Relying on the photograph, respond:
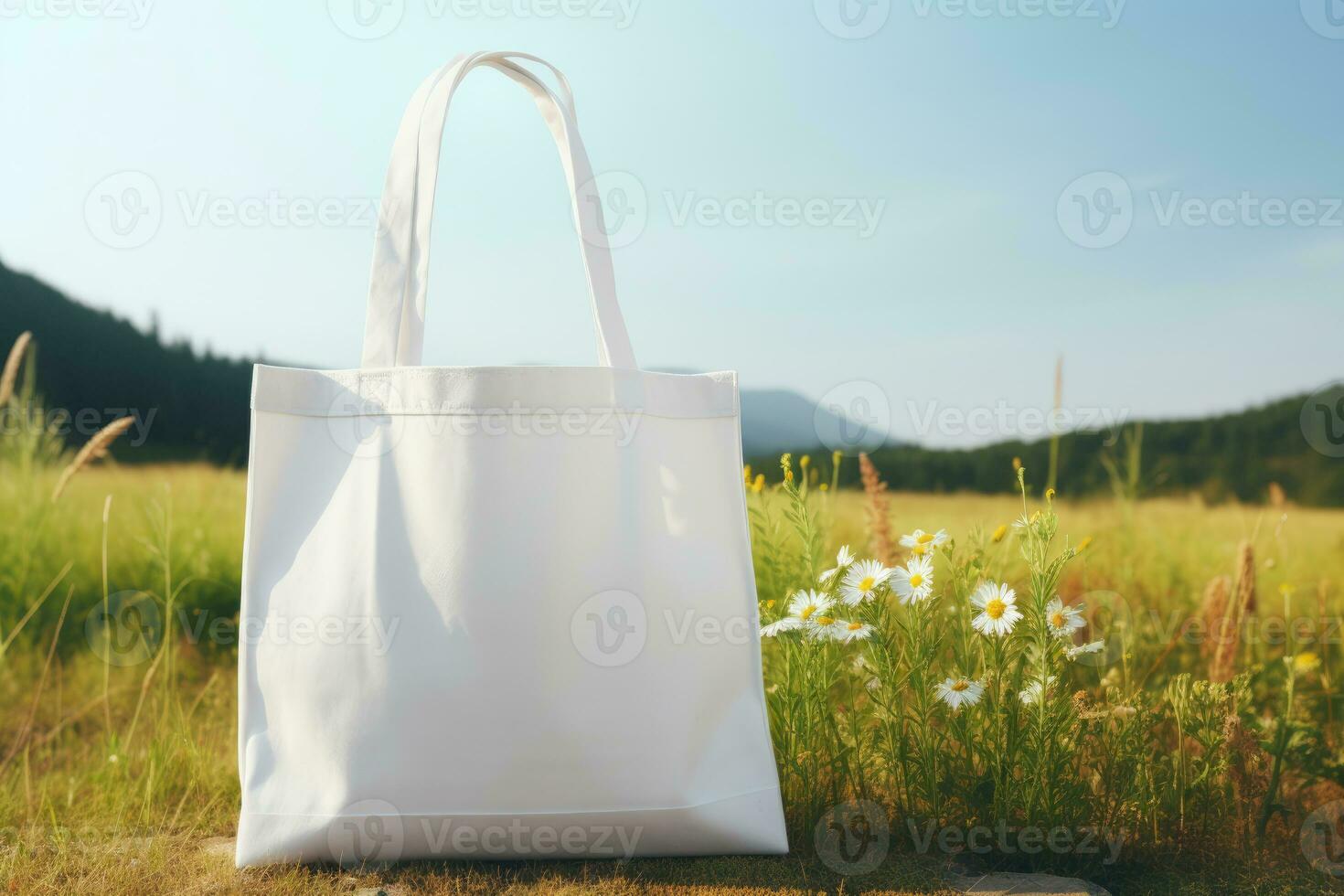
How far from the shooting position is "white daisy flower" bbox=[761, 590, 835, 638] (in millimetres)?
1986

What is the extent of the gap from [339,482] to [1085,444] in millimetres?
3287

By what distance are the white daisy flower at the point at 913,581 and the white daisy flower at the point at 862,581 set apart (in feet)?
0.09

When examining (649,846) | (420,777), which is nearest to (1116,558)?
(649,846)

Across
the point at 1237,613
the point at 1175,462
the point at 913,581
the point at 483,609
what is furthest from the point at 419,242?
the point at 1175,462

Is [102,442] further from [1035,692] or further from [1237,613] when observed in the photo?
[1237,613]

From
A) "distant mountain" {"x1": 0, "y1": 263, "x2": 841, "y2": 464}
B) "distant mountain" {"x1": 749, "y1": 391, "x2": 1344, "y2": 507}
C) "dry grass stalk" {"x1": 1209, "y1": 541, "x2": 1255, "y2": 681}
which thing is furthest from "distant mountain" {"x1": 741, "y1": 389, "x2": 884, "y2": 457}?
"distant mountain" {"x1": 0, "y1": 263, "x2": 841, "y2": 464}

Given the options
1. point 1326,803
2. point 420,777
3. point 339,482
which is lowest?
point 1326,803

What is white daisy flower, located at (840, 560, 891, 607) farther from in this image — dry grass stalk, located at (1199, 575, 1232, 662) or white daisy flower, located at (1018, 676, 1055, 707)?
dry grass stalk, located at (1199, 575, 1232, 662)

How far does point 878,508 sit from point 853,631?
1.86 ft

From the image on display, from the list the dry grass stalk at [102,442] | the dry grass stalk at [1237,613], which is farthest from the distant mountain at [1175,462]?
the dry grass stalk at [102,442]

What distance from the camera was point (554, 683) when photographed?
172 cm

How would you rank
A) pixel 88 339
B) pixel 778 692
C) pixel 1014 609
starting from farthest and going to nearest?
pixel 88 339 < pixel 778 692 < pixel 1014 609

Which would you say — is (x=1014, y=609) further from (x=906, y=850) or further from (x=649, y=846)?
(x=649, y=846)

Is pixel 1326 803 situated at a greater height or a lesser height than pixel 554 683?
lesser
